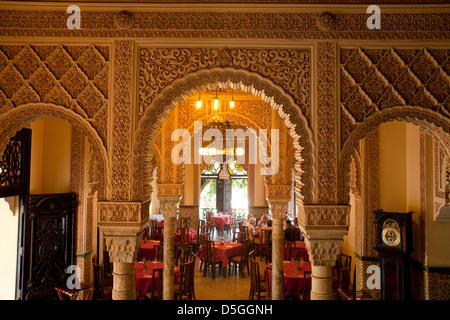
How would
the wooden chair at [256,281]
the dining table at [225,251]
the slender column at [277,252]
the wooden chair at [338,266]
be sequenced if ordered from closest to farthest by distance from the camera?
the slender column at [277,252] < the wooden chair at [338,266] < the wooden chair at [256,281] < the dining table at [225,251]

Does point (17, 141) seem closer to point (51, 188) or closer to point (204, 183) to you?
point (51, 188)

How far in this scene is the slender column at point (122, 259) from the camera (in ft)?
9.25

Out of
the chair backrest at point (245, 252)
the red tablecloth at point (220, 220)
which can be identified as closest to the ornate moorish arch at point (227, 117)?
the chair backrest at point (245, 252)

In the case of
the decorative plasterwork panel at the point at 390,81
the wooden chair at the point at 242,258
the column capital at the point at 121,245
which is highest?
the decorative plasterwork panel at the point at 390,81

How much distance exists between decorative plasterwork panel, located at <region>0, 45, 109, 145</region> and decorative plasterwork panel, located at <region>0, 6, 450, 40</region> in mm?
152

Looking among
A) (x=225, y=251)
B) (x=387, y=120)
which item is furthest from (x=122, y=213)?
(x=225, y=251)

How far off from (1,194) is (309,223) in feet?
12.5

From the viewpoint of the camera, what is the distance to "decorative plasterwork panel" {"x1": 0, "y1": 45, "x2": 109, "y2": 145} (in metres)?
2.83

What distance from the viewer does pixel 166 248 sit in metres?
5.12

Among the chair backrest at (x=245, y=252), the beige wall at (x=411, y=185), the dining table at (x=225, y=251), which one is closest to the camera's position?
the beige wall at (x=411, y=185)

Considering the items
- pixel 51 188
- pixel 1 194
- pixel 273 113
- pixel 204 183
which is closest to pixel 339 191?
pixel 273 113

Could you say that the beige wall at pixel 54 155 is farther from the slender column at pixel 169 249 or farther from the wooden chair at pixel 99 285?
the slender column at pixel 169 249

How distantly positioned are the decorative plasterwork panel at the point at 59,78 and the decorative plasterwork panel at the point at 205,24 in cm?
15

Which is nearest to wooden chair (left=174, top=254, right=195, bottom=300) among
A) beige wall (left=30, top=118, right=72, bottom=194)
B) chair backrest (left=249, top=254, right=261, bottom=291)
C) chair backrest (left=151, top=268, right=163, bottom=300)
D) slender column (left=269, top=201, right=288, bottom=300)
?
chair backrest (left=151, top=268, right=163, bottom=300)
